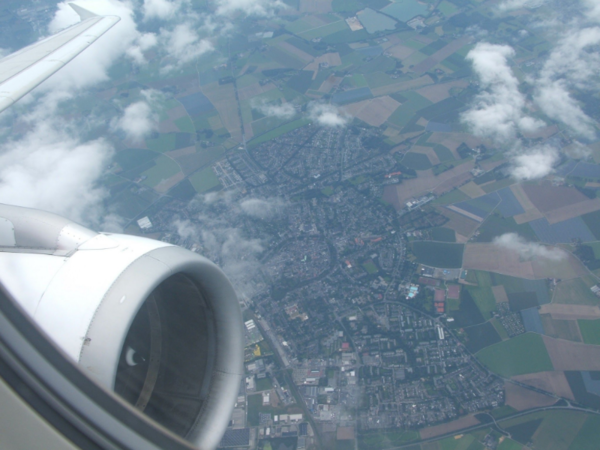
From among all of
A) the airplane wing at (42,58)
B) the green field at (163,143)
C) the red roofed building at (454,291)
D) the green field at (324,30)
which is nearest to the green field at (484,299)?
the red roofed building at (454,291)

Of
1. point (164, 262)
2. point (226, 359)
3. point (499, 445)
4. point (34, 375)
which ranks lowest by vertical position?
point (499, 445)

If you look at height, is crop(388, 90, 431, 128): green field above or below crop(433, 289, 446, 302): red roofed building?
above

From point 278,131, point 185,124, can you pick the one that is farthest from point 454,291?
point 185,124

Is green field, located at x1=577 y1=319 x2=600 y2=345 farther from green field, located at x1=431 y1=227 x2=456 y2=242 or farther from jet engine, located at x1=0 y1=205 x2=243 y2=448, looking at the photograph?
jet engine, located at x1=0 y1=205 x2=243 y2=448

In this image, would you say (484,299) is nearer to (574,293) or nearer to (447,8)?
(574,293)

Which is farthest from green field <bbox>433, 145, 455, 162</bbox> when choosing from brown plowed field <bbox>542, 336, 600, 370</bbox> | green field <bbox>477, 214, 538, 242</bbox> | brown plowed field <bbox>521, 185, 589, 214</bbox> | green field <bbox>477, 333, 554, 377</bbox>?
brown plowed field <bbox>542, 336, 600, 370</bbox>

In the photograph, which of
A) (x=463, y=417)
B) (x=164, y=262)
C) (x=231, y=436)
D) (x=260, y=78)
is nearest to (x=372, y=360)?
(x=463, y=417)

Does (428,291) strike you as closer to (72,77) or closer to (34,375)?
(34,375)
